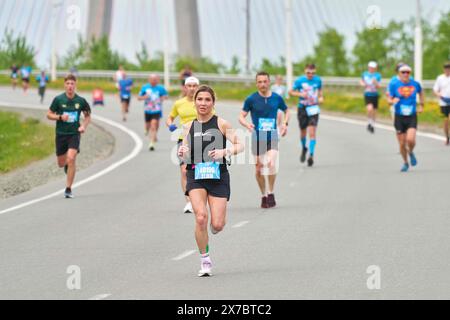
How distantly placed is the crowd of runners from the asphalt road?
1.49ft

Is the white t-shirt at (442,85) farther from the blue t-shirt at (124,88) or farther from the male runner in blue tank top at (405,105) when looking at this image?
the blue t-shirt at (124,88)

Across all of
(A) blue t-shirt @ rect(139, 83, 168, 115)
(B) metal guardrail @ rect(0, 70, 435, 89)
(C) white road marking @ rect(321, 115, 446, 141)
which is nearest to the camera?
(A) blue t-shirt @ rect(139, 83, 168, 115)

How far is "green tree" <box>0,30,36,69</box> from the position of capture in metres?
69.2

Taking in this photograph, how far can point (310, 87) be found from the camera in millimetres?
23250

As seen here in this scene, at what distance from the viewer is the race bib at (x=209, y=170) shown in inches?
436

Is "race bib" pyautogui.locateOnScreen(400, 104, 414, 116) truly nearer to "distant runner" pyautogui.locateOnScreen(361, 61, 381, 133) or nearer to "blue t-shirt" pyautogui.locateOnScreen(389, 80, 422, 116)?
"blue t-shirt" pyautogui.locateOnScreen(389, 80, 422, 116)

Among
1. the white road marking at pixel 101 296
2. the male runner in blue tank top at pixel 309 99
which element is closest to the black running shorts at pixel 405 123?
the male runner in blue tank top at pixel 309 99

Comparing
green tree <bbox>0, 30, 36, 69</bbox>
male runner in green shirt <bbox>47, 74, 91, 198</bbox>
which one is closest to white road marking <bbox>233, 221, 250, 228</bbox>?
male runner in green shirt <bbox>47, 74, 91, 198</bbox>

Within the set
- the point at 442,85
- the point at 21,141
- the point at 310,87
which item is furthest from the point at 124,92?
the point at 310,87

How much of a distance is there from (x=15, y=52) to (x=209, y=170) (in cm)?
6123

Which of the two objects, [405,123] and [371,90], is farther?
[371,90]

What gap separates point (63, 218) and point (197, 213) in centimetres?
533

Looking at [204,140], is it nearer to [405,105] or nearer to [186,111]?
[186,111]

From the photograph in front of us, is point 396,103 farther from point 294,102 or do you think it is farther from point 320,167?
point 294,102
